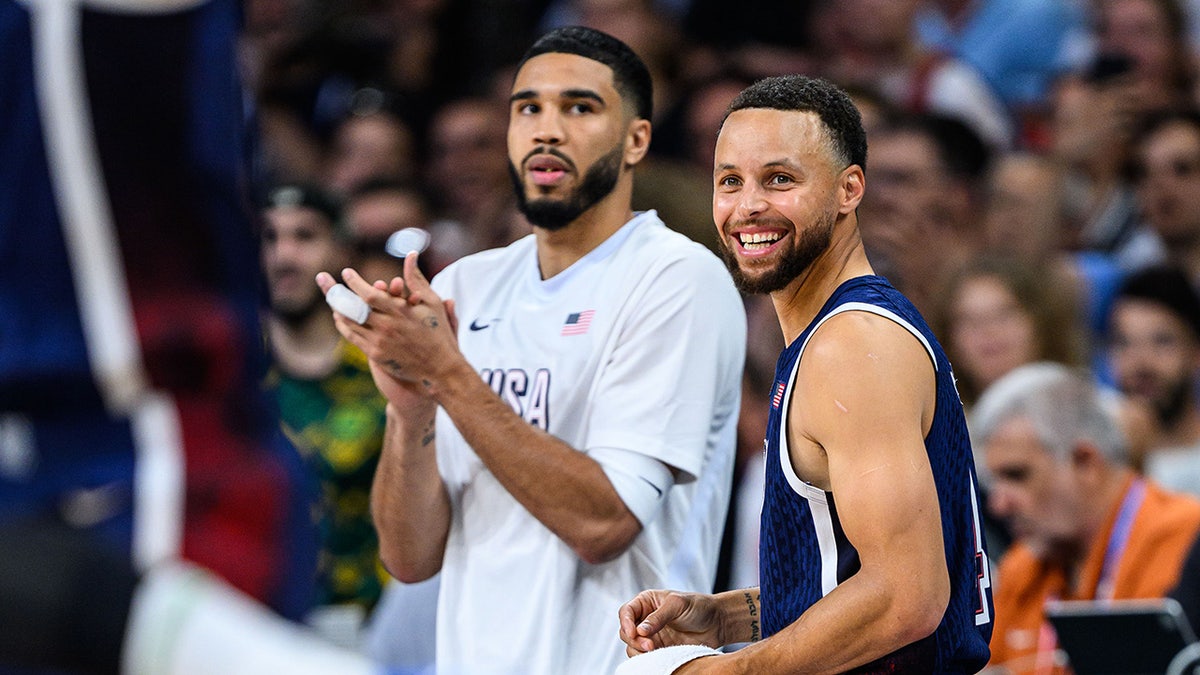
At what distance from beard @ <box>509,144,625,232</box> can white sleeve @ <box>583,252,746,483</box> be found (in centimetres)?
29

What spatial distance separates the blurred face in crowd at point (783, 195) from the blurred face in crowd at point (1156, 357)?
374cm

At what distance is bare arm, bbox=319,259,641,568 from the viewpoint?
391 centimetres

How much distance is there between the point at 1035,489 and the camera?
5.60m

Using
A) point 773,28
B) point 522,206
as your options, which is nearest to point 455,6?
point 773,28

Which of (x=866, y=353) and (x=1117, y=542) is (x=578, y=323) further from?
(x=1117, y=542)

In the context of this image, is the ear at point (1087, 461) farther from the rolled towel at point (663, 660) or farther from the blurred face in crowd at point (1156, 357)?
the rolled towel at point (663, 660)

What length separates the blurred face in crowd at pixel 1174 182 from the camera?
7.66 meters

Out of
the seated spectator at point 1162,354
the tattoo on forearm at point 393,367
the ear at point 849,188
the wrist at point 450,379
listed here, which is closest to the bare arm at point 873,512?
the ear at point 849,188

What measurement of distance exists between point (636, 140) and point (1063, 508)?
219 cm

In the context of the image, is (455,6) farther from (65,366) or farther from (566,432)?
(65,366)

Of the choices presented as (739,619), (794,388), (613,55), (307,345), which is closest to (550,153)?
(613,55)

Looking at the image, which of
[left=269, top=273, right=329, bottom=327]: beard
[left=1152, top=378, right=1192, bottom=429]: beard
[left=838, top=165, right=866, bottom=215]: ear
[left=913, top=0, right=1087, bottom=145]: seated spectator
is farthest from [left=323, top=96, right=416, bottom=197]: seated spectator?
[left=838, top=165, right=866, bottom=215]: ear

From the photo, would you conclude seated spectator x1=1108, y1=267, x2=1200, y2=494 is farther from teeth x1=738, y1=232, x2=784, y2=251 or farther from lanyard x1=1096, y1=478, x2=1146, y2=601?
teeth x1=738, y1=232, x2=784, y2=251

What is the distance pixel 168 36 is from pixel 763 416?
4.87 m
